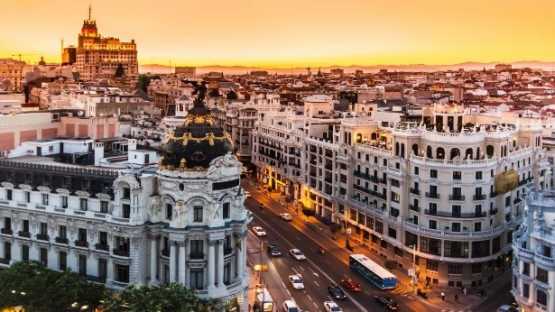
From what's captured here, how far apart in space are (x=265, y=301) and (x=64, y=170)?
30844 millimetres

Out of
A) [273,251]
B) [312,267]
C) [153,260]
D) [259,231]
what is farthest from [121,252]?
[259,231]

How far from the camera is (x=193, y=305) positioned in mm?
74688

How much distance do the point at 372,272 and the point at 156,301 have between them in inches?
1796

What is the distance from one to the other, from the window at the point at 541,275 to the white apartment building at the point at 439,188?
2397cm

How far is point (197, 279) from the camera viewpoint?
8525 centimetres

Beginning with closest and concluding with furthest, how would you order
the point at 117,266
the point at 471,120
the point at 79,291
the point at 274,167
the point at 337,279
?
the point at 79,291 < the point at 117,266 < the point at 337,279 < the point at 471,120 < the point at 274,167

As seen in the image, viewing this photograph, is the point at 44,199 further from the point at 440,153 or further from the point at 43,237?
the point at 440,153

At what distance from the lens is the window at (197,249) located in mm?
85188

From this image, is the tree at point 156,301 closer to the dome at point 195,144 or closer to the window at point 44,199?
the dome at point 195,144

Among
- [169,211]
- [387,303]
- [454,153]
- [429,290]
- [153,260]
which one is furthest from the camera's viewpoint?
[454,153]

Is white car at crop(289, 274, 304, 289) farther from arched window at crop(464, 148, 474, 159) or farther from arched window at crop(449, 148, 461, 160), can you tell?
arched window at crop(464, 148, 474, 159)

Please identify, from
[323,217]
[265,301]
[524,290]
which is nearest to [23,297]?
[265,301]

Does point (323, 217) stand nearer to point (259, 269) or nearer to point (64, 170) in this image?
point (259, 269)

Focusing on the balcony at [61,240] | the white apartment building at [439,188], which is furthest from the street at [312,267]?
Answer: the balcony at [61,240]
